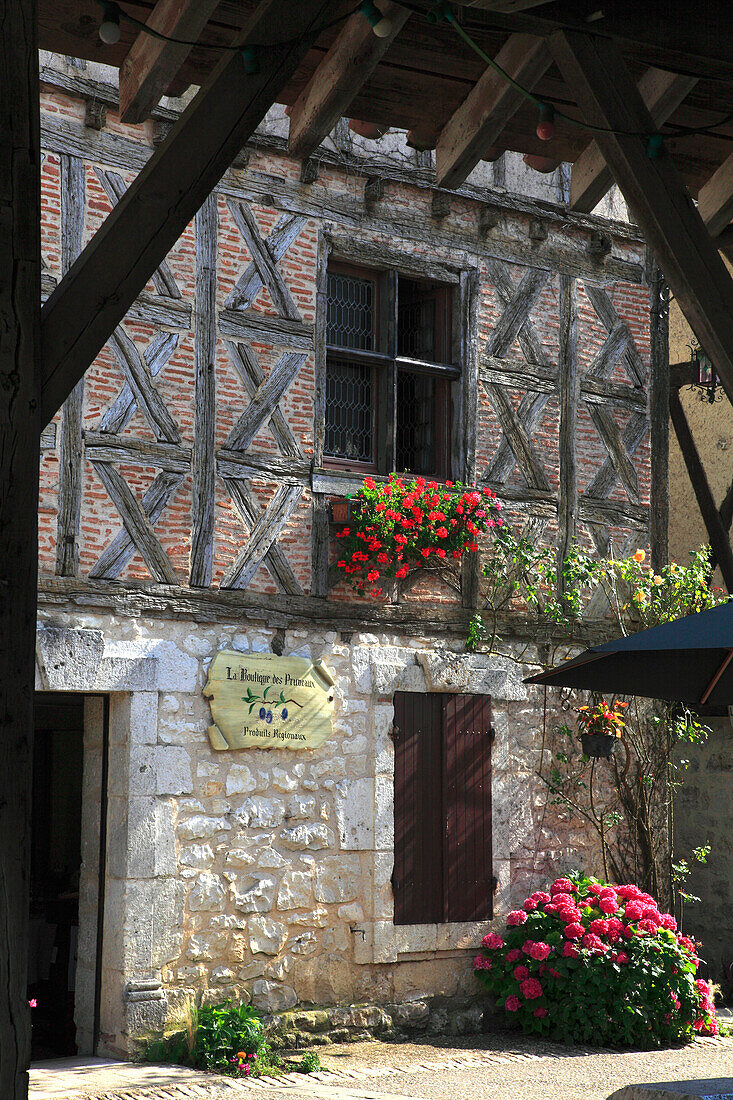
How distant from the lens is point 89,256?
8.21ft

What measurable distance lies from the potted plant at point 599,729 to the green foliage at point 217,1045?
270 centimetres

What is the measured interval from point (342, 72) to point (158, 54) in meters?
0.44

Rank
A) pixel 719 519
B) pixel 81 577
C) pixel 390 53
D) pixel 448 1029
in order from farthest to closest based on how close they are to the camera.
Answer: pixel 719 519, pixel 448 1029, pixel 81 577, pixel 390 53

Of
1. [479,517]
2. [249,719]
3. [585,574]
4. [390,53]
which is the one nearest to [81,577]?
[249,719]

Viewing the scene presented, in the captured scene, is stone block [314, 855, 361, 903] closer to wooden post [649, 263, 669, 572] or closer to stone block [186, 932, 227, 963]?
stone block [186, 932, 227, 963]

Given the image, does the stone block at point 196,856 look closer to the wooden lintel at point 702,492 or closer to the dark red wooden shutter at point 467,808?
the dark red wooden shutter at point 467,808

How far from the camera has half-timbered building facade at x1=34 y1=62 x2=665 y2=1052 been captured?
672 cm

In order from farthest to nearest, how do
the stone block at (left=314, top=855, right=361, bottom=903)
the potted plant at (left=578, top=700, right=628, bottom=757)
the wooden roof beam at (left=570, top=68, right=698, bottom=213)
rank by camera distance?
the potted plant at (left=578, top=700, right=628, bottom=757) < the stone block at (left=314, top=855, right=361, bottom=903) < the wooden roof beam at (left=570, top=68, right=698, bottom=213)

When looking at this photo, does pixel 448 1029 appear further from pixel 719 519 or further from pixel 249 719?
pixel 719 519

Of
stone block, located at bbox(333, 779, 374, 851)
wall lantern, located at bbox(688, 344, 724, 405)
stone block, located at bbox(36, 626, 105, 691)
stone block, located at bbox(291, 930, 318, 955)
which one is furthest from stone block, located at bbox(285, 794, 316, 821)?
wall lantern, located at bbox(688, 344, 724, 405)

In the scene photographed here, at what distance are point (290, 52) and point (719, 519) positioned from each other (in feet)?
30.8

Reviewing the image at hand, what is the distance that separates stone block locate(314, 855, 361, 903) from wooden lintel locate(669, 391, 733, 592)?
16.2 feet

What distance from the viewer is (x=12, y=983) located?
7.33ft

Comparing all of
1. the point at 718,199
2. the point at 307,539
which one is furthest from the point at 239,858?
the point at 718,199
